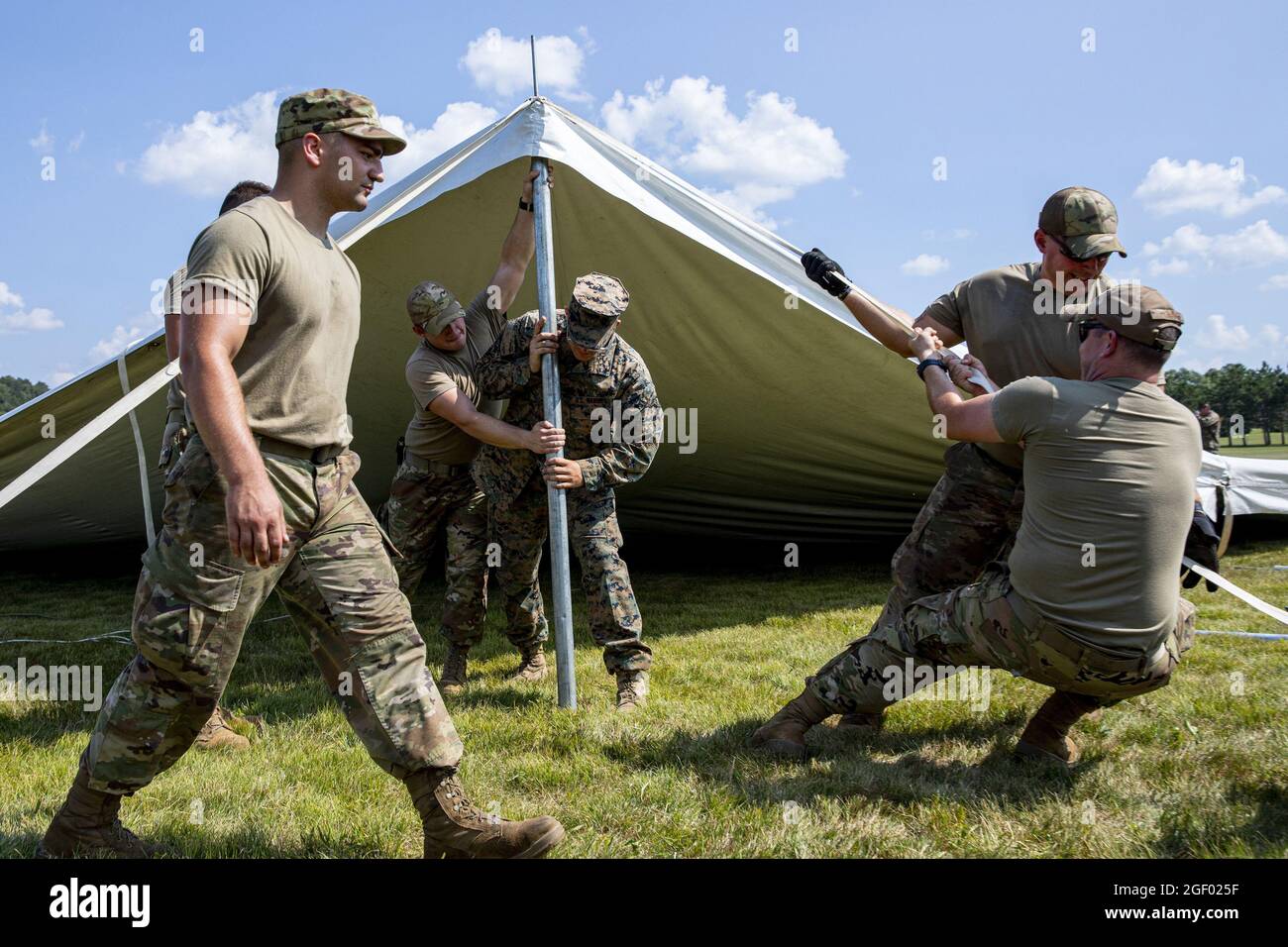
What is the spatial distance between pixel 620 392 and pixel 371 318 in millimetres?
2699

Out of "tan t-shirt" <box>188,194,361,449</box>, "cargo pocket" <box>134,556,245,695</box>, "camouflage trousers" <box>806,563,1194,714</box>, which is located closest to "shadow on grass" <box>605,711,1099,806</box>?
"camouflage trousers" <box>806,563,1194,714</box>

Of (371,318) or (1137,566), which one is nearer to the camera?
(1137,566)

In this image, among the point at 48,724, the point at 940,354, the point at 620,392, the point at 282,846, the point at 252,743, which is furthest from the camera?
the point at 620,392

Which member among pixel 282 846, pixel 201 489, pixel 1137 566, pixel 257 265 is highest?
pixel 257 265

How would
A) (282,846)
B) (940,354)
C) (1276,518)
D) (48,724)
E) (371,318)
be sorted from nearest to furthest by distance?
(282,846), (940,354), (48,724), (371,318), (1276,518)

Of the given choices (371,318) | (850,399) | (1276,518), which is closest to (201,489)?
(371,318)

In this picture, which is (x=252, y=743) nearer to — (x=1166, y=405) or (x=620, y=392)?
(x=620, y=392)

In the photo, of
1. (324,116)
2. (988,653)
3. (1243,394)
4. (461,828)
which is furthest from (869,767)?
(1243,394)

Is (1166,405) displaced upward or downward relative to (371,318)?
downward

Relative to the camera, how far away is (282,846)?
265cm

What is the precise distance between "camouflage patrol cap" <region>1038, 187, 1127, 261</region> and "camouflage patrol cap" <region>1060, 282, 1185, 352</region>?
0.55 meters

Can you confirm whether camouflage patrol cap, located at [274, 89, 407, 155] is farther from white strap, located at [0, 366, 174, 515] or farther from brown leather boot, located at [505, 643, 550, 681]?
brown leather boot, located at [505, 643, 550, 681]

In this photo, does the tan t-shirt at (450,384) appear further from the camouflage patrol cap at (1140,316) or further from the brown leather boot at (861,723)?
the camouflage patrol cap at (1140,316)

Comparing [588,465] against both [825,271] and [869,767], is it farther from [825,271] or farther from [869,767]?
[869,767]
